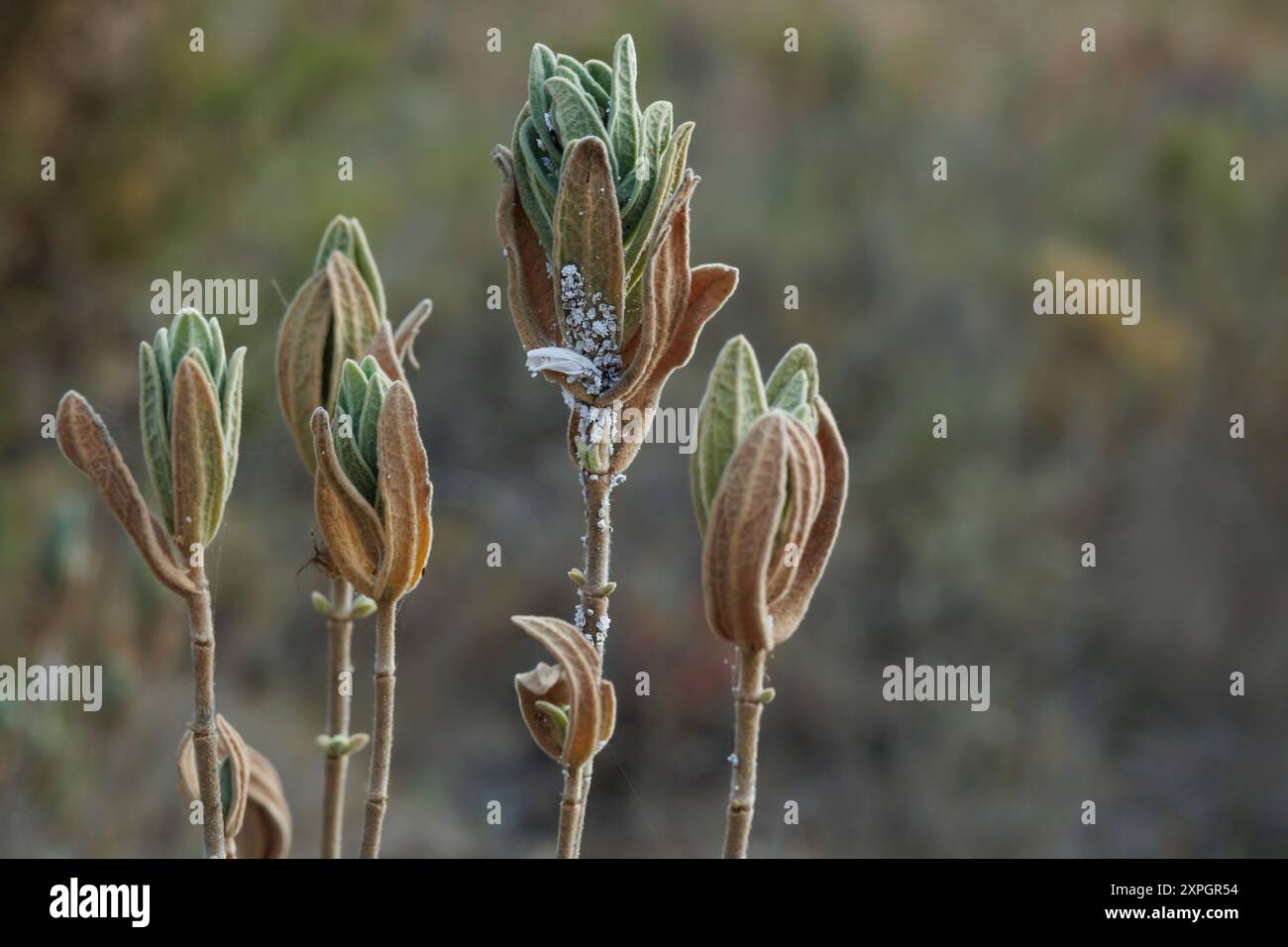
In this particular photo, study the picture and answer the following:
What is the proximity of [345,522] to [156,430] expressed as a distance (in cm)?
12

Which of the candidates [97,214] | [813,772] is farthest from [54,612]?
[813,772]

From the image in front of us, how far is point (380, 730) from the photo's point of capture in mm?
626

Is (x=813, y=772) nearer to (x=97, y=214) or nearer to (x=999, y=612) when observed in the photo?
(x=999, y=612)

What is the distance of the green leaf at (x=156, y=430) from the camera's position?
2.13 feet

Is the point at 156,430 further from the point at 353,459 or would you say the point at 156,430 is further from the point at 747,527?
the point at 747,527

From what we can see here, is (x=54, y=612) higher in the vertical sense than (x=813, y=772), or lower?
higher

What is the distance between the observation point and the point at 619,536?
15.0 ft

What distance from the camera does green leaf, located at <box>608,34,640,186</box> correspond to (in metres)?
0.61

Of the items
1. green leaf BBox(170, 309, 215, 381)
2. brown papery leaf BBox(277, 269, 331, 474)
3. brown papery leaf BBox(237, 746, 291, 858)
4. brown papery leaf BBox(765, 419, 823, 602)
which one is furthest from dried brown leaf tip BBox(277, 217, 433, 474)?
brown papery leaf BBox(765, 419, 823, 602)

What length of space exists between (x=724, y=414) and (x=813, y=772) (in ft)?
12.2

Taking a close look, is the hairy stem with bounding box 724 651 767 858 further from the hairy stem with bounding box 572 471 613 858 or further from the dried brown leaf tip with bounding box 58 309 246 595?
the dried brown leaf tip with bounding box 58 309 246 595

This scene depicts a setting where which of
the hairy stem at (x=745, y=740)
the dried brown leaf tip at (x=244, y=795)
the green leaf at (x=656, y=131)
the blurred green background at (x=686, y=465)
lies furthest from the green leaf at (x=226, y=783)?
the blurred green background at (x=686, y=465)

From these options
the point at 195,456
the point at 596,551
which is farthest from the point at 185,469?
the point at 596,551

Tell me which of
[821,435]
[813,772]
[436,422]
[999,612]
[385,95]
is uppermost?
[385,95]
